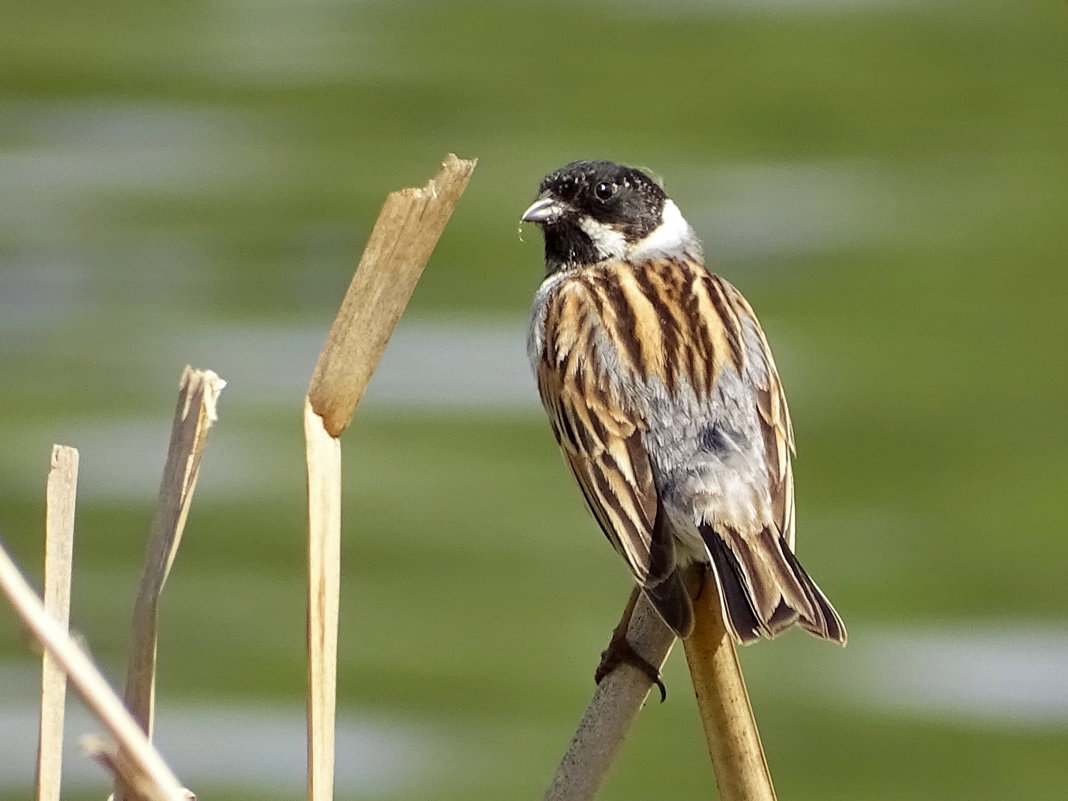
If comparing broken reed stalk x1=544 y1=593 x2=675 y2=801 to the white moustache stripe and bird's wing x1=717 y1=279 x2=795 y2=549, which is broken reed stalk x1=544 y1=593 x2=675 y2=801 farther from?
the white moustache stripe

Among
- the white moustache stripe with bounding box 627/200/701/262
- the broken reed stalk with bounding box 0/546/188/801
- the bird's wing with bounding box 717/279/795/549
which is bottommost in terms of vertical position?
the broken reed stalk with bounding box 0/546/188/801

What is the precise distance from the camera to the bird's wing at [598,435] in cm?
466

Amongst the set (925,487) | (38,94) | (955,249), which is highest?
(38,94)

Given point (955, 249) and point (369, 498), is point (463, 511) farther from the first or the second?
point (955, 249)

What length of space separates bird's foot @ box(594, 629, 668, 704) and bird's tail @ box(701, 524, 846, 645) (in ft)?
0.58

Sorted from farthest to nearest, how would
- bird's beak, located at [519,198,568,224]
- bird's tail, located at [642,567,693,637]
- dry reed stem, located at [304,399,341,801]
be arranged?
bird's beak, located at [519,198,568,224]
bird's tail, located at [642,567,693,637]
dry reed stem, located at [304,399,341,801]

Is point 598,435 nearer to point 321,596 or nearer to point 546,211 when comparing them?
point 546,211

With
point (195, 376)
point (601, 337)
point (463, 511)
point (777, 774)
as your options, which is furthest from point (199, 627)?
point (195, 376)

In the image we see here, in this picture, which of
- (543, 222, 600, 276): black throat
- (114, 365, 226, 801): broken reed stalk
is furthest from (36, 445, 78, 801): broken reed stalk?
(543, 222, 600, 276): black throat

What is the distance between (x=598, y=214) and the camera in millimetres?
5758

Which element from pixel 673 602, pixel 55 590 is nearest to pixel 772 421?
pixel 673 602

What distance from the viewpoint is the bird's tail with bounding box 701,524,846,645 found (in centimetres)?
427

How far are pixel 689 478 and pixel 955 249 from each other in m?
7.55

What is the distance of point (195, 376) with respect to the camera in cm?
395
